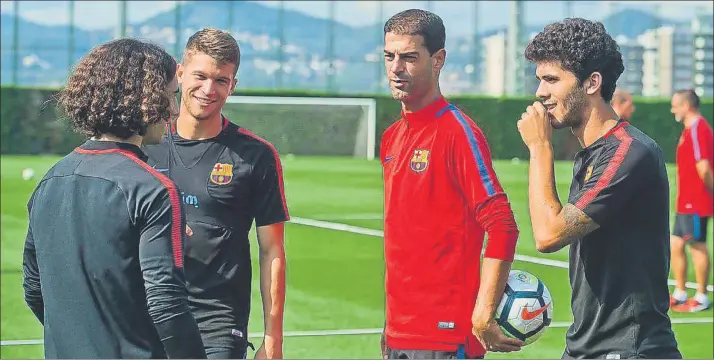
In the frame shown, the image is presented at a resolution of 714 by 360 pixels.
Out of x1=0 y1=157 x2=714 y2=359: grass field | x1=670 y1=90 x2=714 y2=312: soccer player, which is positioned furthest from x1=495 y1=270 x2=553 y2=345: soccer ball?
x1=670 y1=90 x2=714 y2=312: soccer player

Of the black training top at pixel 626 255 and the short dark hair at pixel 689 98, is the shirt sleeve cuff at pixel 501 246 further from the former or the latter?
the short dark hair at pixel 689 98

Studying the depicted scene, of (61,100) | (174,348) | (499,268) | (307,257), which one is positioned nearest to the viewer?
(174,348)

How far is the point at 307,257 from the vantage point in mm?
14898

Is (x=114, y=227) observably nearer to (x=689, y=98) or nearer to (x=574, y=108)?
(x=574, y=108)

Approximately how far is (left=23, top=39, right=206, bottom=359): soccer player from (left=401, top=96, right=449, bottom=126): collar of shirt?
1610 mm

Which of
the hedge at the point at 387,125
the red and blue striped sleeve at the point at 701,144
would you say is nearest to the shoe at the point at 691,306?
the red and blue striped sleeve at the point at 701,144

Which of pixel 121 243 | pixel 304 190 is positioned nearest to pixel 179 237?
pixel 121 243

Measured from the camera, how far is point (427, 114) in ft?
17.6

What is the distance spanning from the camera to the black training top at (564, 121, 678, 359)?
4695 millimetres

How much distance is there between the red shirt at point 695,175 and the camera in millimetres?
12836

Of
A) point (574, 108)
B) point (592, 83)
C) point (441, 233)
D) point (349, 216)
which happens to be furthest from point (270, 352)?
Answer: point (349, 216)

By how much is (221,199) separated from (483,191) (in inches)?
50.1

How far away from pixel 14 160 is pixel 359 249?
19.8m

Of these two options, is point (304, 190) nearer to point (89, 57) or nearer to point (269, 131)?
point (269, 131)
